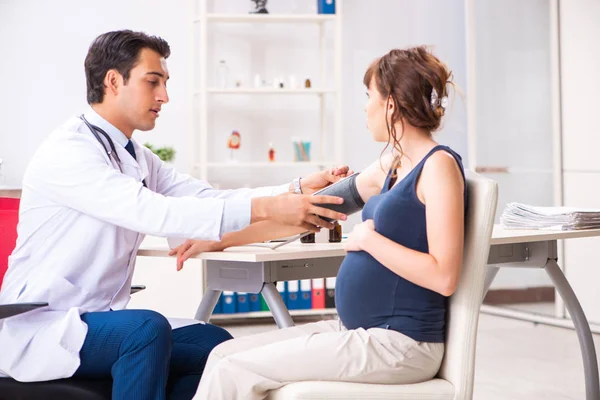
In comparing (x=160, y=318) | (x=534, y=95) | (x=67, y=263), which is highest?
(x=534, y=95)

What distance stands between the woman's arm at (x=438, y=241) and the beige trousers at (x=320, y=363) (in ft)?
0.45

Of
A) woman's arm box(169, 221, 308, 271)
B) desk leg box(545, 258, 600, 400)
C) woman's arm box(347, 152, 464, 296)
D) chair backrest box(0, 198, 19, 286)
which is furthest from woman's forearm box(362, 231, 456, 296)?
desk leg box(545, 258, 600, 400)

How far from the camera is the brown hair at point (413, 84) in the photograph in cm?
185

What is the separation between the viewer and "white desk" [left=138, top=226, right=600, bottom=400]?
2273 millimetres

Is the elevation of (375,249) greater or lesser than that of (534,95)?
lesser

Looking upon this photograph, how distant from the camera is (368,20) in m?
5.70

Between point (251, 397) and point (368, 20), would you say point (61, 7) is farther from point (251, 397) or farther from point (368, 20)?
point (251, 397)

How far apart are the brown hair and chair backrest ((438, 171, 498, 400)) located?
208 millimetres

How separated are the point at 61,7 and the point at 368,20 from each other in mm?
2026

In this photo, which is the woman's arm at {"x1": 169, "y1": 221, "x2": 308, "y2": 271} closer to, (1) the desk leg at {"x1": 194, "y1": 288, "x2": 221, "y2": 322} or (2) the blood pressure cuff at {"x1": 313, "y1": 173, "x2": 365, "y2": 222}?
(2) the blood pressure cuff at {"x1": 313, "y1": 173, "x2": 365, "y2": 222}

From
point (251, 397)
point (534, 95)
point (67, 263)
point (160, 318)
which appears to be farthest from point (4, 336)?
point (534, 95)

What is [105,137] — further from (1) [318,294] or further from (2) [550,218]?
(1) [318,294]

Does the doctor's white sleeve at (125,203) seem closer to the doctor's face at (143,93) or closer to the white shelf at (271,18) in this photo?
the doctor's face at (143,93)

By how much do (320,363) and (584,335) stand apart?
67.4 inches
